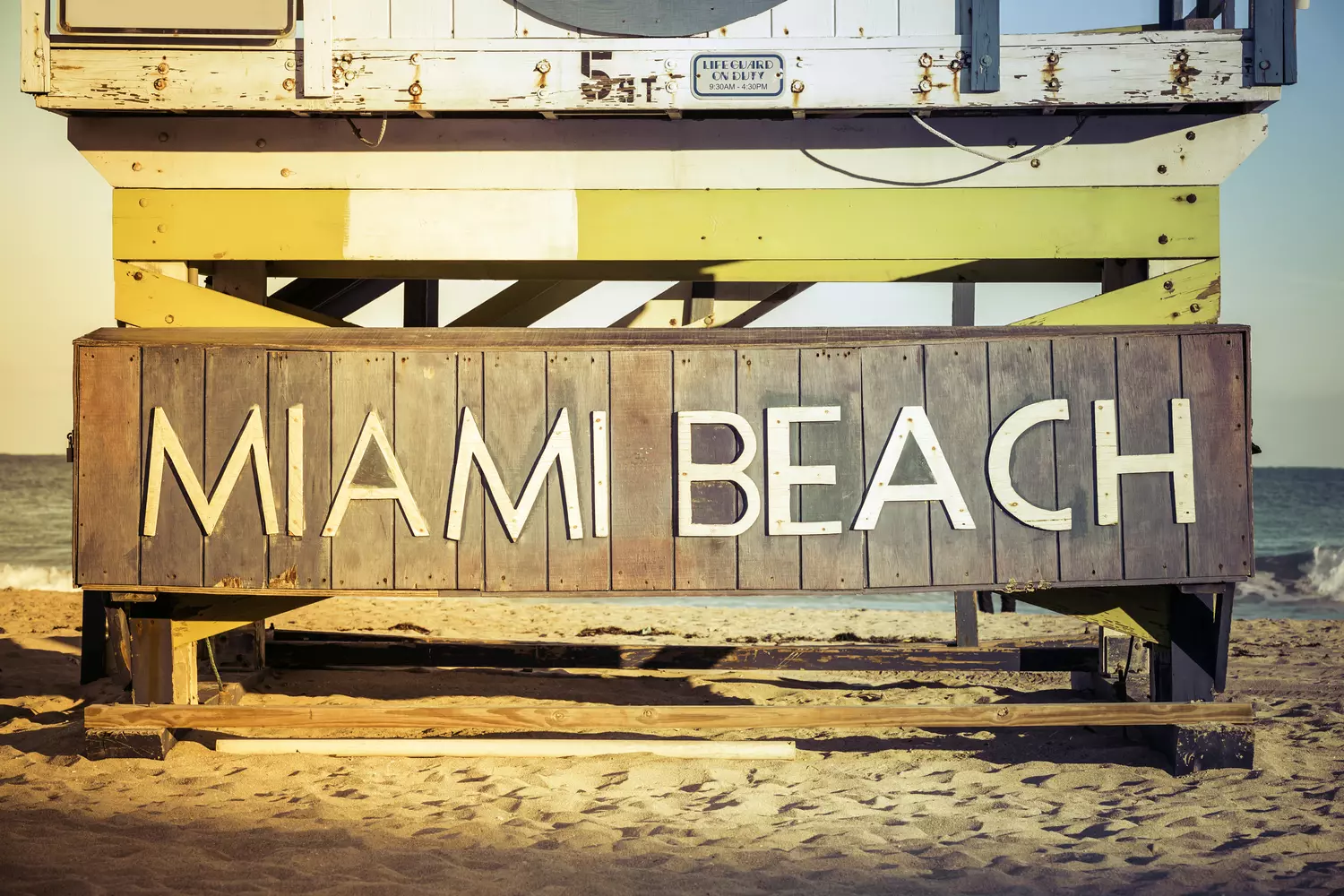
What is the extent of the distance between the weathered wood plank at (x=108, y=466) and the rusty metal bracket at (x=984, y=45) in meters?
4.32

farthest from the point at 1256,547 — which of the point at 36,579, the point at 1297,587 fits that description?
the point at 36,579

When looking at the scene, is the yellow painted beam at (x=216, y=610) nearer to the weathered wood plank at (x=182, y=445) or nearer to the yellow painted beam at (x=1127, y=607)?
the weathered wood plank at (x=182, y=445)

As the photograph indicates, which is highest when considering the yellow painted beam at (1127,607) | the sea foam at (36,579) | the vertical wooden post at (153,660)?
the yellow painted beam at (1127,607)

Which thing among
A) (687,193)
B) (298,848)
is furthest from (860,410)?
(298,848)

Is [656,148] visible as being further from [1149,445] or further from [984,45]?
[1149,445]

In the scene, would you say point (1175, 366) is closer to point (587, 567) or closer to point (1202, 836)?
point (1202, 836)

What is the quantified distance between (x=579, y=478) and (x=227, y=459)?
5.60 feet

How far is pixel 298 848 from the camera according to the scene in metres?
4.04

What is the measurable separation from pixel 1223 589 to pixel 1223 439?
2.37 ft

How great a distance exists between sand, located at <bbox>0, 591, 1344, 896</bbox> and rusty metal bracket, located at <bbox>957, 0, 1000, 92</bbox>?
345 cm

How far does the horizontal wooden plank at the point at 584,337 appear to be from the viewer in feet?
16.1

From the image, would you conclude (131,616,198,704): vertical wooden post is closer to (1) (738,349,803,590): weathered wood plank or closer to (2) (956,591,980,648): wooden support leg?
(1) (738,349,803,590): weathered wood plank

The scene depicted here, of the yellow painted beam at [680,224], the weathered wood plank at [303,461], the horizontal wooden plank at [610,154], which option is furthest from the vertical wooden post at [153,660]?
the horizontal wooden plank at [610,154]

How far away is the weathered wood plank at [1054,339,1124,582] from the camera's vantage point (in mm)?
4879
